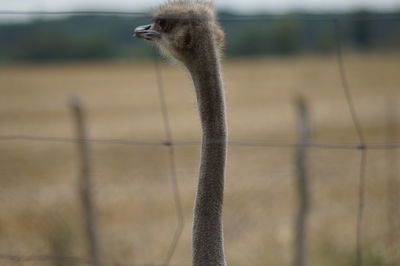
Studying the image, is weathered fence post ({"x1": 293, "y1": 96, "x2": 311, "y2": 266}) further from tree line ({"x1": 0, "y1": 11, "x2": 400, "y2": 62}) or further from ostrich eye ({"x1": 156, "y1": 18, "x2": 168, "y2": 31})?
tree line ({"x1": 0, "y1": 11, "x2": 400, "y2": 62})

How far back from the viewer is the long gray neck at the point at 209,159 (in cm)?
233

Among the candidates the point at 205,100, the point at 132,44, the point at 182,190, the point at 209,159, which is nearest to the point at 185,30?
the point at 205,100

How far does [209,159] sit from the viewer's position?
94.3 inches

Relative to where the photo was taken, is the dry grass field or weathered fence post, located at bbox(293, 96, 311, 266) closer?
weathered fence post, located at bbox(293, 96, 311, 266)

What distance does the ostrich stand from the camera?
92.0 inches

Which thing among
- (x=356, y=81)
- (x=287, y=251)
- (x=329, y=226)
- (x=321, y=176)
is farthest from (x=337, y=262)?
(x=356, y=81)

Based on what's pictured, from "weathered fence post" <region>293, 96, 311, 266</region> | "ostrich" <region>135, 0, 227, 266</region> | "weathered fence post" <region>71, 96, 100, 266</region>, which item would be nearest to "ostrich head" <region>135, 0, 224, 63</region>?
"ostrich" <region>135, 0, 227, 266</region>

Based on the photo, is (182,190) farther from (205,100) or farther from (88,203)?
(205,100)

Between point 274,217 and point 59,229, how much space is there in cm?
301

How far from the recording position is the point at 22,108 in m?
27.1

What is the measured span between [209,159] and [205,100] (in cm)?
19

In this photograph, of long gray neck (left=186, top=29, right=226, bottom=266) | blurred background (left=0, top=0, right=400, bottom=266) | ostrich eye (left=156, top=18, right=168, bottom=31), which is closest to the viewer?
long gray neck (left=186, top=29, right=226, bottom=266)

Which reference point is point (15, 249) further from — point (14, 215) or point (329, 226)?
point (329, 226)

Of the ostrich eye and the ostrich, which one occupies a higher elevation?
the ostrich eye
